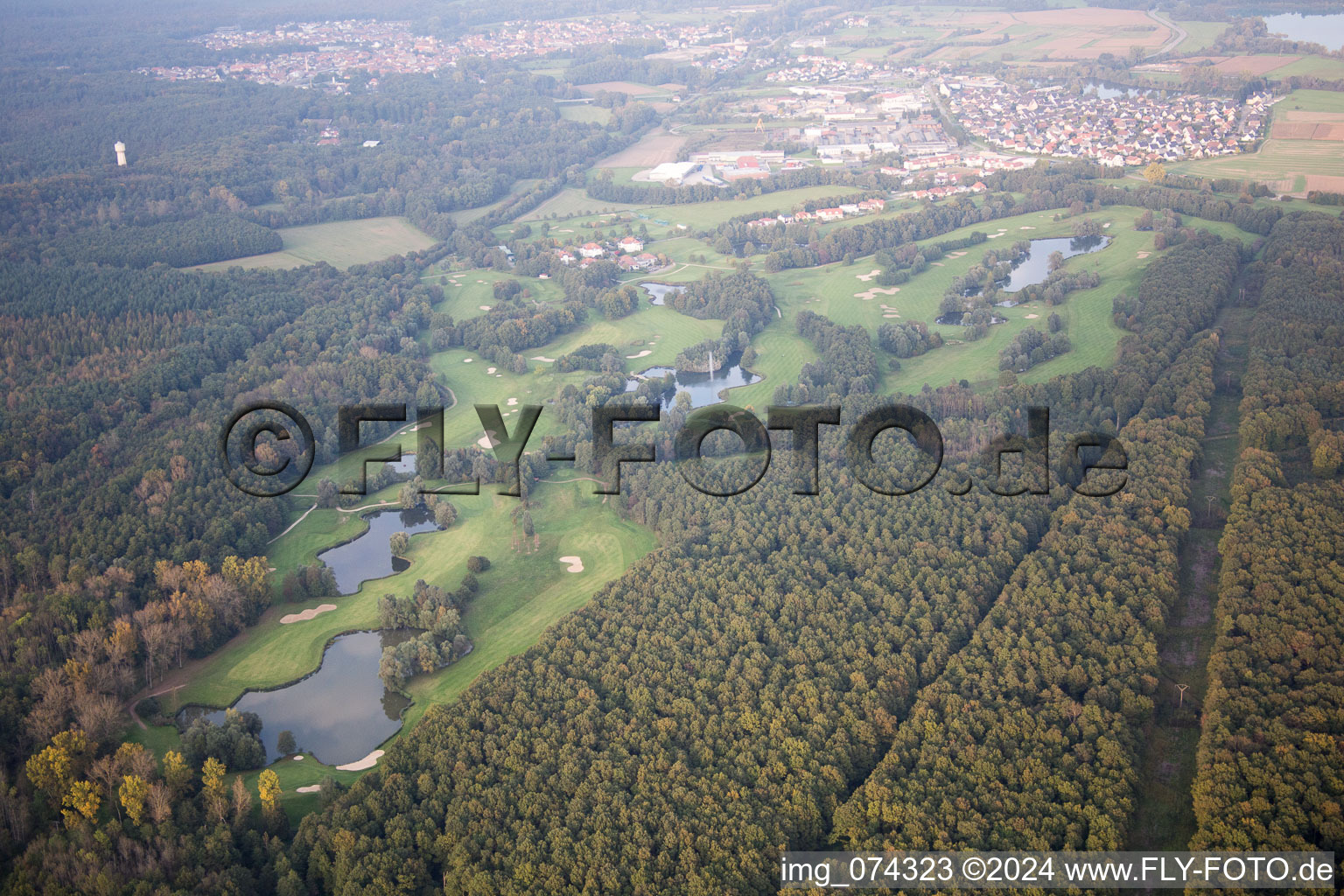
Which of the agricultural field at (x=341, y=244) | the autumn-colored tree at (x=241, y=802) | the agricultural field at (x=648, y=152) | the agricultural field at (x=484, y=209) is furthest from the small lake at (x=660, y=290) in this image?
the autumn-colored tree at (x=241, y=802)

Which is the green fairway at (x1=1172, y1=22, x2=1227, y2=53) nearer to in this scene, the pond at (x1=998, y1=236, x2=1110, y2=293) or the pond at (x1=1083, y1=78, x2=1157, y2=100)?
the pond at (x1=1083, y1=78, x2=1157, y2=100)

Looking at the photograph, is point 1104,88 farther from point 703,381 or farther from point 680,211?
point 703,381

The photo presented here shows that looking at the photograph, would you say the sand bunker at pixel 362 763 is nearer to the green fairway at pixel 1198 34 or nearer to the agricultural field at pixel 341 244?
the agricultural field at pixel 341 244

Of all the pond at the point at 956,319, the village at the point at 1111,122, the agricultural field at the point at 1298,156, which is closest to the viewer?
the pond at the point at 956,319

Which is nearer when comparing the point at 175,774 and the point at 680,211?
the point at 175,774

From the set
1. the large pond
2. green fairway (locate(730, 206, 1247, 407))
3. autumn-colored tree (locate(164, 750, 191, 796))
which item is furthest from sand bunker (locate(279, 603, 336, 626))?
green fairway (locate(730, 206, 1247, 407))

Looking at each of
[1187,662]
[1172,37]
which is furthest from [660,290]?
[1172,37]
